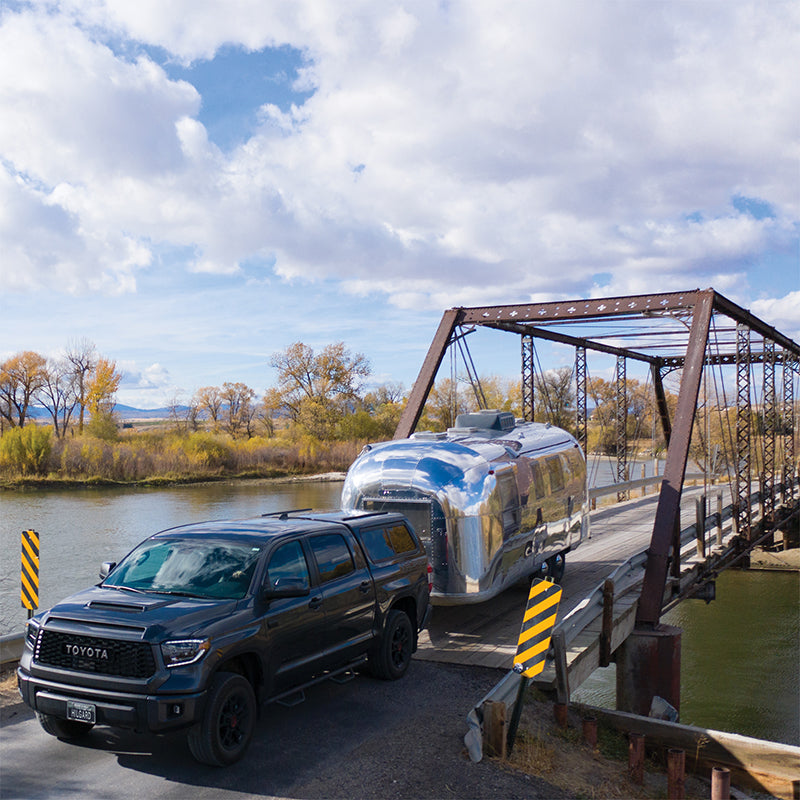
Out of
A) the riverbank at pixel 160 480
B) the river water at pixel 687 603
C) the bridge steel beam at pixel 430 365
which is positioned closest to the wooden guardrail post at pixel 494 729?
the river water at pixel 687 603

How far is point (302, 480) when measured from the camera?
60.6 m

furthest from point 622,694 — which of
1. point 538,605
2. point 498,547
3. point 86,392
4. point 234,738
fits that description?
point 86,392

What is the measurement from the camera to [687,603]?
26031 millimetres

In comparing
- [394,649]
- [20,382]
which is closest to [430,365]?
[394,649]

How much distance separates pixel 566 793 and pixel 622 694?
19.4 ft

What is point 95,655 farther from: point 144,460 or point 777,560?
point 144,460

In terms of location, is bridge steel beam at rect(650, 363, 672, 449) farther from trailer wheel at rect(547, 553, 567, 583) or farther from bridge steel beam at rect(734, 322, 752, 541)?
trailer wheel at rect(547, 553, 567, 583)

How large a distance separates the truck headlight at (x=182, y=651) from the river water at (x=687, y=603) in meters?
10.2

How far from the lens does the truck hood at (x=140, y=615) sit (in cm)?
648

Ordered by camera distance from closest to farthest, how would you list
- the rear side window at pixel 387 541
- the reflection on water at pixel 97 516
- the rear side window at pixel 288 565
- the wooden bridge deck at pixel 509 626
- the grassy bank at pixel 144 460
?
the rear side window at pixel 288 565
the rear side window at pixel 387 541
the wooden bridge deck at pixel 509 626
the reflection on water at pixel 97 516
the grassy bank at pixel 144 460

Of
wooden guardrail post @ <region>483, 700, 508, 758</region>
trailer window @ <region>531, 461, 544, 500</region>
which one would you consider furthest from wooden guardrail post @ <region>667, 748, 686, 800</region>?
trailer window @ <region>531, 461, 544, 500</region>

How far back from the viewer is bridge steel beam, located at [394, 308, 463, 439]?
671 inches

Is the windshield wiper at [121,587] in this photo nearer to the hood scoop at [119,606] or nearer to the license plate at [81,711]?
the hood scoop at [119,606]

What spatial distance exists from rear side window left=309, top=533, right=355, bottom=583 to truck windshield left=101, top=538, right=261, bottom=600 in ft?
2.57
